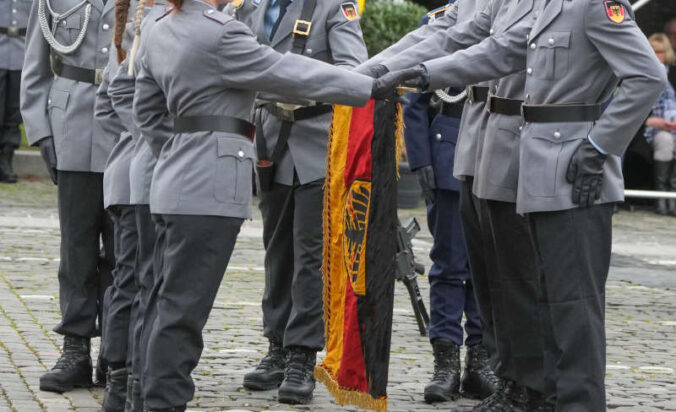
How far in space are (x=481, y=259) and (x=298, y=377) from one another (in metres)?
1.06

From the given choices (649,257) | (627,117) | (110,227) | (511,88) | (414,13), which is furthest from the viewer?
(414,13)

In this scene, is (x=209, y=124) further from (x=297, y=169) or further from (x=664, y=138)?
(x=664, y=138)

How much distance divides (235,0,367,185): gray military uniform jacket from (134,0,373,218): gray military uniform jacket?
1.41m

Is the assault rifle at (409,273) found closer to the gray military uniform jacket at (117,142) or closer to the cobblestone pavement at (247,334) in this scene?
the cobblestone pavement at (247,334)

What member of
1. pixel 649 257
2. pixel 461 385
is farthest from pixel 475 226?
pixel 649 257

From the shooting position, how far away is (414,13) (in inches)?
676

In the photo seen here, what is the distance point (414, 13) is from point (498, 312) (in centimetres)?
1113

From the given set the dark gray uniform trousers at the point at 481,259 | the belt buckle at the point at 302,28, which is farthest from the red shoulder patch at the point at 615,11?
the belt buckle at the point at 302,28

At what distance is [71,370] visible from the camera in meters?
6.67

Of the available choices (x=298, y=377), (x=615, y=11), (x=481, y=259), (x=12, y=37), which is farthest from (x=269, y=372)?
(x=12, y=37)

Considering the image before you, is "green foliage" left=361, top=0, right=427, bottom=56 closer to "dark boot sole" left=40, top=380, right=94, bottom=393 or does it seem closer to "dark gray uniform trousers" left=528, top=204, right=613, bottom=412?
"dark boot sole" left=40, top=380, right=94, bottom=393

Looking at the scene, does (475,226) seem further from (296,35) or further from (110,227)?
(110,227)

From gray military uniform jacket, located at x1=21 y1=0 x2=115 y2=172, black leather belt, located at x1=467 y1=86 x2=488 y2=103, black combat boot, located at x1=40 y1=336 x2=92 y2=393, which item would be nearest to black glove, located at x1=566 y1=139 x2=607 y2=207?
black leather belt, located at x1=467 y1=86 x2=488 y2=103

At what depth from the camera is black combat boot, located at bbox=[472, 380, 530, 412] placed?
6.42 metres
